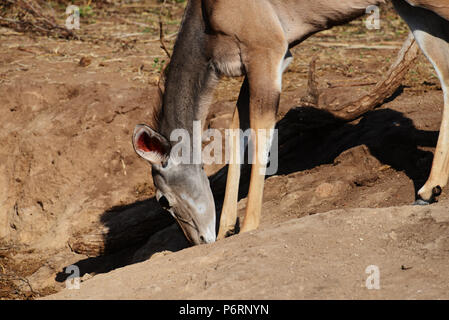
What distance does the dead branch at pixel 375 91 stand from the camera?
6.84 metres

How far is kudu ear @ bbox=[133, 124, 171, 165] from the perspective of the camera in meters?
5.19

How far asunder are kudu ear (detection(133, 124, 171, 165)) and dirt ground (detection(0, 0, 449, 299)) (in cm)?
72

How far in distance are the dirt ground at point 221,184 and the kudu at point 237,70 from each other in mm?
477

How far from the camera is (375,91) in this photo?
7.00m

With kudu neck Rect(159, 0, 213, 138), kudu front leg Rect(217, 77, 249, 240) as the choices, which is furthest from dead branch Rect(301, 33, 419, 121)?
kudu neck Rect(159, 0, 213, 138)

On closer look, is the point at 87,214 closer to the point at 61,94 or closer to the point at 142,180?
the point at 142,180

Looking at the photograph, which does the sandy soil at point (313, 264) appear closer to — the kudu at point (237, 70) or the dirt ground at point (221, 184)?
the dirt ground at point (221, 184)

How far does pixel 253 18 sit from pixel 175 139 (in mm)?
1172

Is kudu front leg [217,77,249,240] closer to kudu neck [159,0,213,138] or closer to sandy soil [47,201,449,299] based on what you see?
kudu neck [159,0,213,138]

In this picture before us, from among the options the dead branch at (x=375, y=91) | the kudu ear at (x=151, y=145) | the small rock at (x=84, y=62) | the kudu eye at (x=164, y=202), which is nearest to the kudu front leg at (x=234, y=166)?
the kudu eye at (x=164, y=202)

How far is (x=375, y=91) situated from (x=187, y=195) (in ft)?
8.50

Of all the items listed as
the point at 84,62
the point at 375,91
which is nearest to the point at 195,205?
the point at 375,91

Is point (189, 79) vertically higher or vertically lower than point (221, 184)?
higher

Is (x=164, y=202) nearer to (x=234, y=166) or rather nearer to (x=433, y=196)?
(x=234, y=166)
